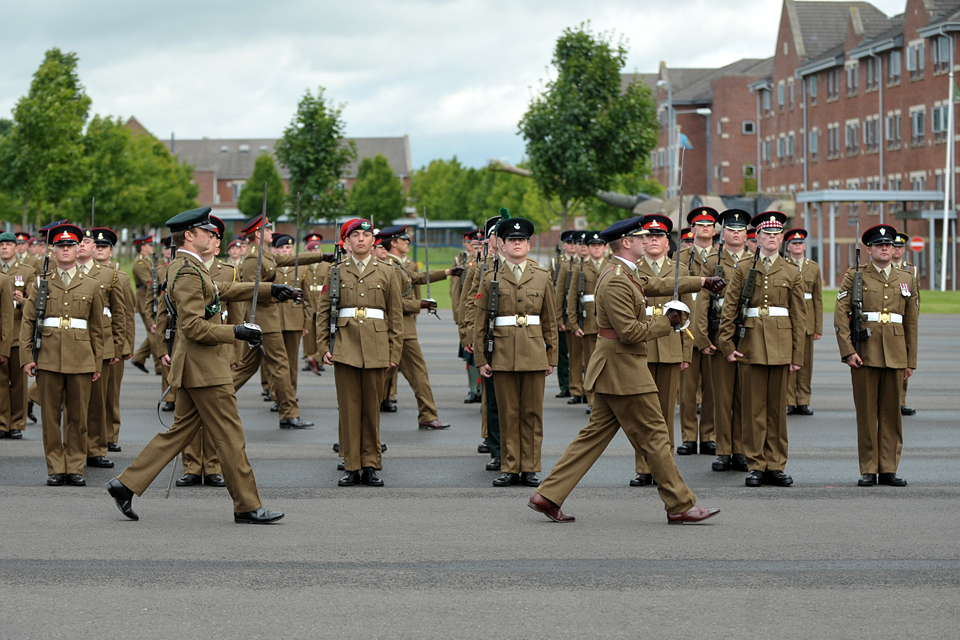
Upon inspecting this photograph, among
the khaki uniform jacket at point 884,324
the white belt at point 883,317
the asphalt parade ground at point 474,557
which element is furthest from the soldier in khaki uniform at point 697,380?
the white belt at point 883,317

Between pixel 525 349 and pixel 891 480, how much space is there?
9.89 ft

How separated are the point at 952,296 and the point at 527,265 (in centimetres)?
3621

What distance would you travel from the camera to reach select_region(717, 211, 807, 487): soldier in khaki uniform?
9797mm

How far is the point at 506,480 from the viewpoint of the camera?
9750 mm

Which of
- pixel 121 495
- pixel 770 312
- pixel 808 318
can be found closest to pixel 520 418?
pixel 770 312

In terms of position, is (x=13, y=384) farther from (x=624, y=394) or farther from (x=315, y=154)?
(x=315, y=154)

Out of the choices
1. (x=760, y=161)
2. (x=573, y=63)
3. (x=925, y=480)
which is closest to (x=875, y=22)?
(x=760, y=161)

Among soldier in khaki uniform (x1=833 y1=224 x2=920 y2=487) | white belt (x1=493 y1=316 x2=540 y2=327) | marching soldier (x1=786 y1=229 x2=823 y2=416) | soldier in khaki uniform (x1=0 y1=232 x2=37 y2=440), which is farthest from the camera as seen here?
marching soldier (x1=786 y1=229 x2=823 y2=416)

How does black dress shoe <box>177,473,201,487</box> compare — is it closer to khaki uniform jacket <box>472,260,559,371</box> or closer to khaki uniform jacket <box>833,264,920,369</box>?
khaki uniform jacket <box>472,260,559,371</box>

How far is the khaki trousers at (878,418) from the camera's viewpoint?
9742mm

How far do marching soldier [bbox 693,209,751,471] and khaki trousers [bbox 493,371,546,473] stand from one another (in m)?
1.65

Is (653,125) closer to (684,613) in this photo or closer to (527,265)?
(527,265)

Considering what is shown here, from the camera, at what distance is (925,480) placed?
993 cm

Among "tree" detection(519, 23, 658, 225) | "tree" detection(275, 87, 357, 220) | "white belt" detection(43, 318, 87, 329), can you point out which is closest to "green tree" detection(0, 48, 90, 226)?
"tree" detection(275, 87, 357, 220)
